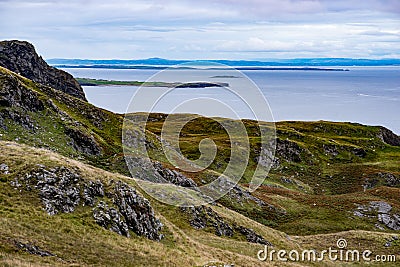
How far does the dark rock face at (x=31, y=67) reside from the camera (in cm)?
10400

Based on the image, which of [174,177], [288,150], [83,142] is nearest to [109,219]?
[174,177]

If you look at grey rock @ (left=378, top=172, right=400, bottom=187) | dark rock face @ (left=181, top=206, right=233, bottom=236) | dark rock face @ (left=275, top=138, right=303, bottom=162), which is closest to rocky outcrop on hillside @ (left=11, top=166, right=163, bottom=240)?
dark rock face @ (left=181, top=206, right=233, bottom=236)

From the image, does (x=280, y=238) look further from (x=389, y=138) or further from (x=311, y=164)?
(x=389, y=138)

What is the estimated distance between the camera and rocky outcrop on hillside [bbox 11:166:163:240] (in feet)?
103

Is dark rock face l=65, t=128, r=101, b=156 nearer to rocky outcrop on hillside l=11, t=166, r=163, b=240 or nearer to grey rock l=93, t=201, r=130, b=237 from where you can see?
rocky outcrop on hillside l=11, t=166, r=163, b=240

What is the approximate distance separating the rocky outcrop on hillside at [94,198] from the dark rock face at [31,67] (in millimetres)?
78271

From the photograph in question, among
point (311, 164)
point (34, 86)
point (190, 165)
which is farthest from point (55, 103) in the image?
point (311, 164)

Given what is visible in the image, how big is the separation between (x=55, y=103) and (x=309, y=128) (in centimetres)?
8280

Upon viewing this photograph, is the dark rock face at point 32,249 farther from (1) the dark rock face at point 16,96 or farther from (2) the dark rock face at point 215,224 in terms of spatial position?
(1) the dark rock face at point 16,96

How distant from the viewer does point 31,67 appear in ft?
350

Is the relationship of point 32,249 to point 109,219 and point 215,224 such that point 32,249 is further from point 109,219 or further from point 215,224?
point 215,224

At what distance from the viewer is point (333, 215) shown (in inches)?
2434

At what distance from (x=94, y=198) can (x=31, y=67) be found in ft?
273

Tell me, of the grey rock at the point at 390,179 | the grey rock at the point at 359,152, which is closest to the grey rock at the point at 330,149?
the grey rock at the point at 359,152
